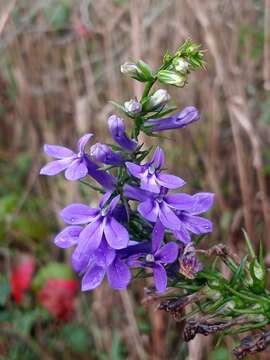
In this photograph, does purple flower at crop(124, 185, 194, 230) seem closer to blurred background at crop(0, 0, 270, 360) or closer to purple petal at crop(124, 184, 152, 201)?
purple petal at crop(124, 184, 152, 201)

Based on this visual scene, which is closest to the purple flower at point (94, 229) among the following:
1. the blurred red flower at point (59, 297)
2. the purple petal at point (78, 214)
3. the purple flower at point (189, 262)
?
the purple petal at point (78, 214)

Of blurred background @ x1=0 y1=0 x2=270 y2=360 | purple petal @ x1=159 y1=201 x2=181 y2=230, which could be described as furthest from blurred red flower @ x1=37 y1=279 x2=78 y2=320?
purple petal @ x1=159 y1=201 x2=181 y2=230

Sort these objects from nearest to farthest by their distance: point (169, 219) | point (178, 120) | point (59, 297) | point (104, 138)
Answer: point (169, 219), point (178, 120), point (59, 297), point (104, 138)

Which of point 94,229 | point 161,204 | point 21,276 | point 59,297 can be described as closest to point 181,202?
point 161,204

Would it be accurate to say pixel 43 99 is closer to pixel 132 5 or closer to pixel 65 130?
pixel 65 130

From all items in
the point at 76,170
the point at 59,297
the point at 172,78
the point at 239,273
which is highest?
the point at 172,78

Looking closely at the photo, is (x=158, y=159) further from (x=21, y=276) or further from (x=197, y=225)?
(x=21, y=276)
